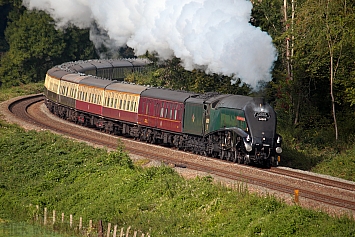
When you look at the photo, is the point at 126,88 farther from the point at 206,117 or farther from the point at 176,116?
the point at 206,117

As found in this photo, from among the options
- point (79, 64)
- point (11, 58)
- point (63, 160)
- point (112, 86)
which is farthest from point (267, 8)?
point (11, 58)

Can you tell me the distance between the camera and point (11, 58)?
247 feet

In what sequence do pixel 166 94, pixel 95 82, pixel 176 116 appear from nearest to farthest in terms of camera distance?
1. pixel 176 116
2. pixel 166 94
3. pixel 95 82

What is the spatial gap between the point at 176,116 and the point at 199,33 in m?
4.41

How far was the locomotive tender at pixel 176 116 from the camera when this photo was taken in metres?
26.5

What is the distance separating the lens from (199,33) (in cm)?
3180

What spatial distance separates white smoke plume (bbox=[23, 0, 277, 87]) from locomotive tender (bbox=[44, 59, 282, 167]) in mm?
1788

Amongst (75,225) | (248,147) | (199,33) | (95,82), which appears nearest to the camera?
(75,225)

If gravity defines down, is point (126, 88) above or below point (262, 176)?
above

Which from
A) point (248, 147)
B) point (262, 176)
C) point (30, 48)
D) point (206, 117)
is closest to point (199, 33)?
point (206, 117)

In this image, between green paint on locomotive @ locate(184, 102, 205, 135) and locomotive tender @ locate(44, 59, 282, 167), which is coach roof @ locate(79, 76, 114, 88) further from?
green paint on locomotive @ locate(184, 102, 205, 135)

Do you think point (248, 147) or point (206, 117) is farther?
point (206, 117)

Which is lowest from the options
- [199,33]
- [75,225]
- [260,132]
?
[75,225]

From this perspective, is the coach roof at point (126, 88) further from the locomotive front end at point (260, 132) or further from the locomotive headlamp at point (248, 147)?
the locomotive headlamp at point (248, 147)
